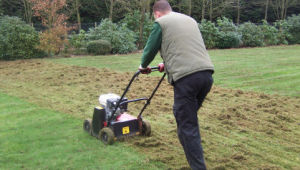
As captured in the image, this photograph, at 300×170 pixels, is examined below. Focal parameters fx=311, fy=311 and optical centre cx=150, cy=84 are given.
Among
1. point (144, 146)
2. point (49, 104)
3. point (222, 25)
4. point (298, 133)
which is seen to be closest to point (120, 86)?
point (49, 104)

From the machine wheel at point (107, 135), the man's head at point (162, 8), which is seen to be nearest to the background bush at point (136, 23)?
the machine wheel at point (107, 135)

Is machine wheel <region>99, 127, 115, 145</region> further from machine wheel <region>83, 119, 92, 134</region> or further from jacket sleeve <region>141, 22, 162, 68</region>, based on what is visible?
jacket sleeve <region>141, 22, 162, 68</region>

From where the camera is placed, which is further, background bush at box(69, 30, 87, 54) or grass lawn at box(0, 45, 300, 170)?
background bush at box(69, 30, 87, 54)

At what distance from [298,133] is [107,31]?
14.3 meters

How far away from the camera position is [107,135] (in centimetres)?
412

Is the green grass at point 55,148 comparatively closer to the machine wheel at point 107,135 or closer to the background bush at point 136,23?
the machine wheel at point 107,135

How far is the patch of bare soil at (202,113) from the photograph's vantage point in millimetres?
3914

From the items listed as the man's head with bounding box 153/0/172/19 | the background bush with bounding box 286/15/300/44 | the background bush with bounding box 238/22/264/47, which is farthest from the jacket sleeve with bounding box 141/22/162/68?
the background bush with bounding box 286/15/300/44

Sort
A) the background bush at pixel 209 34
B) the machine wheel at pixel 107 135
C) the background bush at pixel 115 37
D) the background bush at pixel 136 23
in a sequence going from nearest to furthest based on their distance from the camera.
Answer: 1. the machine wheel at pixel 107 135
2. the background bush at pixel 115 37
3. the background bush at pixel 136 23
4. the background bush at pixel 209 34

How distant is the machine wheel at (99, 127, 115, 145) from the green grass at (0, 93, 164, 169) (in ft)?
0.22

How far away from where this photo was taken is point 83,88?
780 cm

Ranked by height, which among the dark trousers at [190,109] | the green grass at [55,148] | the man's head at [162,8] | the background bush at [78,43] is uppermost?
the man's head at [162,8]

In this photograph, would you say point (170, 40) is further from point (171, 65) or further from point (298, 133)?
point (298, 133)

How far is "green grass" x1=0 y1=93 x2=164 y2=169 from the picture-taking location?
11.9ft
